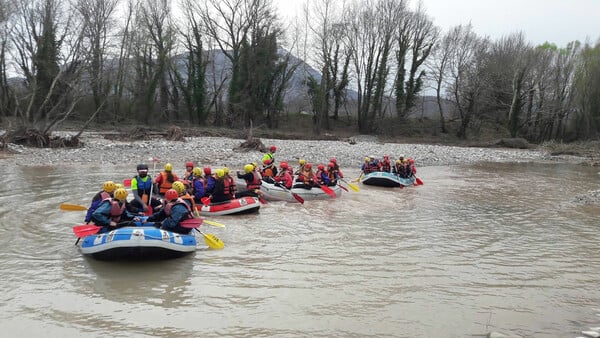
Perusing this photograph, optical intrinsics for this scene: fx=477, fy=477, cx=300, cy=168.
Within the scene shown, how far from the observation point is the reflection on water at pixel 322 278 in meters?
5.17

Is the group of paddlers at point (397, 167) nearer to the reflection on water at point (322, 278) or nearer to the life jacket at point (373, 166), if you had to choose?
the life jacket at point (373, 166)

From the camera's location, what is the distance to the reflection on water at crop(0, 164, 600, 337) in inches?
204

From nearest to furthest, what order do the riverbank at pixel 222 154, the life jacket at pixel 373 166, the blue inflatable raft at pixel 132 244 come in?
the blue inflatable raft at pixel 132 244 < the life jacket at pixel 373 166 < the riverbank at pixel 222 154

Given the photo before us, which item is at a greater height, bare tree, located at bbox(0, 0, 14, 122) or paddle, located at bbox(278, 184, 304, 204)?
bare tree, located at bbox(0, 0, 14, 122)

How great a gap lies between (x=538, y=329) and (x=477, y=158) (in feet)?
78.7

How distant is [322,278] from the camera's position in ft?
21.7

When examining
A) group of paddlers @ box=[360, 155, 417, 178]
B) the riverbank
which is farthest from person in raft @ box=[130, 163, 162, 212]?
the riverbank

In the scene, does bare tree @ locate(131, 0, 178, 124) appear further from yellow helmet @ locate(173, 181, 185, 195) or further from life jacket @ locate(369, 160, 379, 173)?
yellow helmet @ locate(173, 181, 185, 195)

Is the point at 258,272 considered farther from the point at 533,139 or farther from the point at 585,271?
the point at 533,139

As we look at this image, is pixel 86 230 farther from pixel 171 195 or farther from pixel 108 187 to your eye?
pixel 171 195

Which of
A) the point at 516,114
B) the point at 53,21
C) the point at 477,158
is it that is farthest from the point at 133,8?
the point at 516,114

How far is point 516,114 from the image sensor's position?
38.3 m

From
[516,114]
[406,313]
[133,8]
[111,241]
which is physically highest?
[133,8]

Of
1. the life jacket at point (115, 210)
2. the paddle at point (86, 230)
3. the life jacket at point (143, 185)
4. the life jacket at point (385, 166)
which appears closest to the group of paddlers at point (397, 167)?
the life jacket at point (385, 166)
